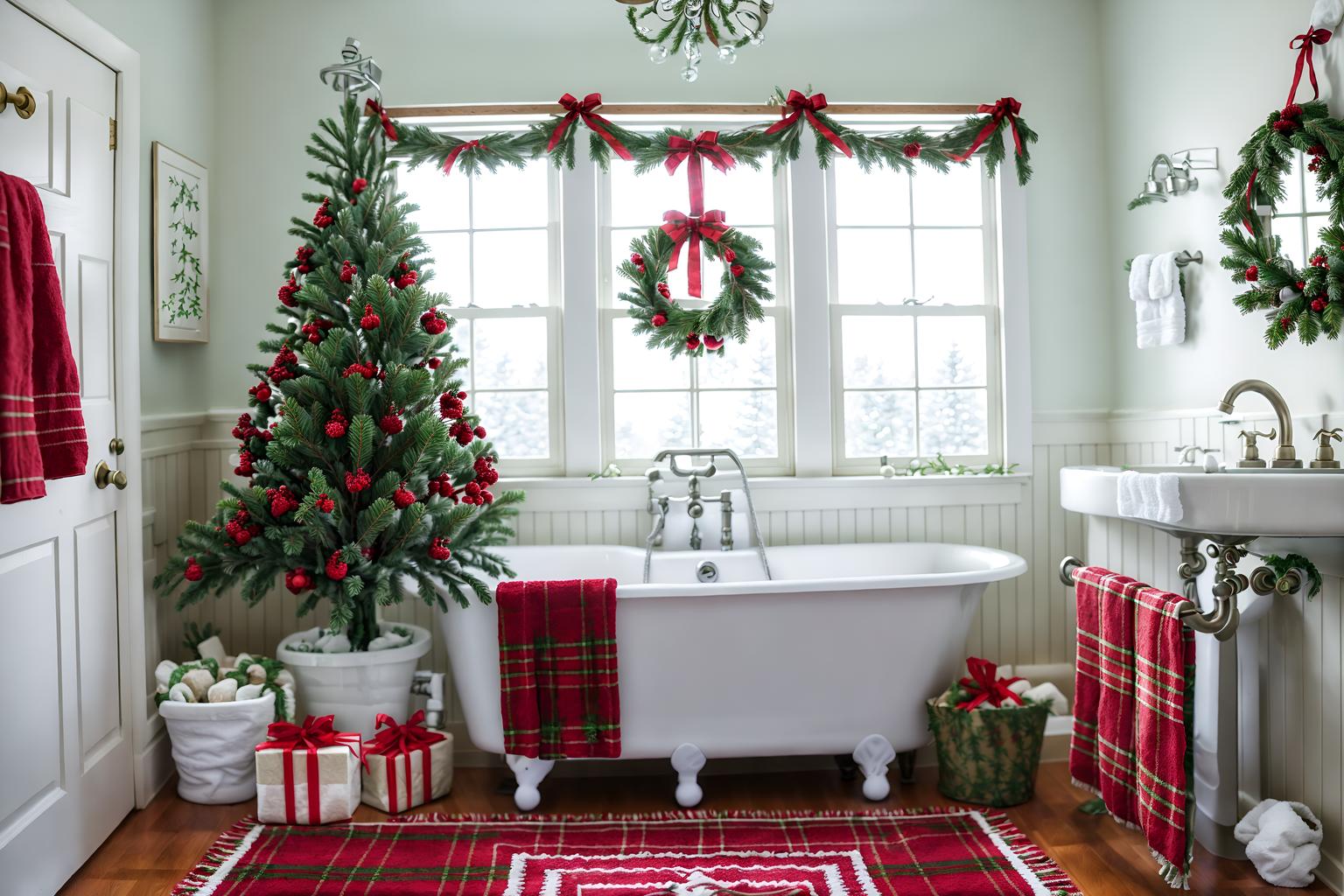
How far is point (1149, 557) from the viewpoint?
109 inches

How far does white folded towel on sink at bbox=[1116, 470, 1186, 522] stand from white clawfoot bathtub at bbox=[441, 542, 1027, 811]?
57 centimetres

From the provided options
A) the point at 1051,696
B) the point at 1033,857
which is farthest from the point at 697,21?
the point at 1051,696

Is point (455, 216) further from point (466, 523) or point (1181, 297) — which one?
point (1181, 297)

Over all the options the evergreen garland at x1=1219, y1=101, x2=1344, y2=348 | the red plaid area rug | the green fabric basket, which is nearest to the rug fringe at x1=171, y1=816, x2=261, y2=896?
the red plaid area rug

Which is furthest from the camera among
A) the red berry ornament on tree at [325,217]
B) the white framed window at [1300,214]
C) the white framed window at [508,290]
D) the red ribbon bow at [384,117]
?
the white framed window at [508,290]

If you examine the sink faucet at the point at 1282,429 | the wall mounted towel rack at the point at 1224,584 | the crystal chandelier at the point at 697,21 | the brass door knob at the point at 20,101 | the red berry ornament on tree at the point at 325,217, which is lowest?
the wall mounted towel rack at the point at 1224,584

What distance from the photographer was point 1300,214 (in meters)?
2.50

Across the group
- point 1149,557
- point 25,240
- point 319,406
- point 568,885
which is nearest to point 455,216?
point 319,406

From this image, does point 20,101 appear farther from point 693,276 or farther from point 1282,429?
point 1282,429

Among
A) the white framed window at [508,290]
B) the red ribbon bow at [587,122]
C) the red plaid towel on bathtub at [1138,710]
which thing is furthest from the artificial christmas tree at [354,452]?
the red plaid towel on bathtub at [1138,710]

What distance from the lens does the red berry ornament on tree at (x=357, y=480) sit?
2.69 meters

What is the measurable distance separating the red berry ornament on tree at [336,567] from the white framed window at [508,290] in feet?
3.06

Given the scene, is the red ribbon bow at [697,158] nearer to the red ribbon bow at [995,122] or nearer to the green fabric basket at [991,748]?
the red ribbon bow at [995,122]

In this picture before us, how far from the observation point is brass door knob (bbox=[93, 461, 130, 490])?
2.61 metres
